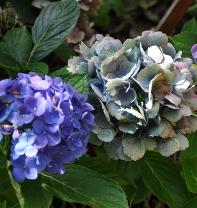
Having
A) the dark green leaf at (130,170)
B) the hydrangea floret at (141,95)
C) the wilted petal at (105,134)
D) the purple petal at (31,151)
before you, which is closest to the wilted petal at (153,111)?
the hydrangea floret at (141,95)

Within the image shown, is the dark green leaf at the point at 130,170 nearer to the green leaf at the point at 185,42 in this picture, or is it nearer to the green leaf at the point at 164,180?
the green leaf at the point at 164,180

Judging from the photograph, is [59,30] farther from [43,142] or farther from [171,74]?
[43,142]

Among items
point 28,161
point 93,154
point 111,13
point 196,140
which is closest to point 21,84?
point 28,161

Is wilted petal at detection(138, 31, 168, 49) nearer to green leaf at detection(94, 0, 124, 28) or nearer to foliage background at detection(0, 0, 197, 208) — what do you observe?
foliage background at detection(0, 0, 197, 208)

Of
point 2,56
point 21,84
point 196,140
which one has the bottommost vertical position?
point 2,56

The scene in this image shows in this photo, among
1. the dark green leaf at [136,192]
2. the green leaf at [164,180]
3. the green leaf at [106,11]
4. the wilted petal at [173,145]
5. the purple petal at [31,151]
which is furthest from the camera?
the green leaf at [106,11]

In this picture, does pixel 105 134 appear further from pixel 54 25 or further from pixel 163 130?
pixel 54 25
